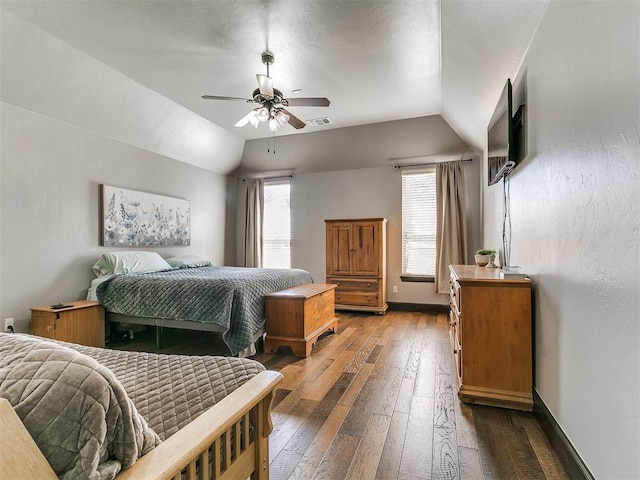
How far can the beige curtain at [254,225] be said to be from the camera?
253 inches

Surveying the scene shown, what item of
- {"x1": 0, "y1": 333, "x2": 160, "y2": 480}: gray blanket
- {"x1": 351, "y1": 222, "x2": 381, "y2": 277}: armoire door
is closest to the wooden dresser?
{"x1": 0, "y1": 333, "x2": 160, "y2": 480}: gray blanket

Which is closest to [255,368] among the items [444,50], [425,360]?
[425,360]

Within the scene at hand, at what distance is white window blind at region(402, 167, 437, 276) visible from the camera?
540cm

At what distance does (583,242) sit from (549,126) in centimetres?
80

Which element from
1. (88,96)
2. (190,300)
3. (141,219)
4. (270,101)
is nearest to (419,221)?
(270,101)

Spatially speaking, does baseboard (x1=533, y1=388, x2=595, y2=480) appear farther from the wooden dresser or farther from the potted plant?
the potted plant

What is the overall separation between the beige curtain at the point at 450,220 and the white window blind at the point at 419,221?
0.20 metres

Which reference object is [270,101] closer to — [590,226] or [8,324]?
[590,226]

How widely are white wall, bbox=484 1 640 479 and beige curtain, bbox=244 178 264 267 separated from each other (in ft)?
16.4

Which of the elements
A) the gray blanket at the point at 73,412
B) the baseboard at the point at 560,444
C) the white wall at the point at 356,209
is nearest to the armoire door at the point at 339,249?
the white wall at the point at 356,209

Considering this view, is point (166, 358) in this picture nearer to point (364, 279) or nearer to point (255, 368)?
point (255, 368)

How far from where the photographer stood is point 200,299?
318cm

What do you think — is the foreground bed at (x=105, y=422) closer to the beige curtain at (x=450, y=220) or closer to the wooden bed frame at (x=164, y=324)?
the wooden bed frame at (x=164, y=324)

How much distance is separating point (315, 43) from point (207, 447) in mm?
3156
